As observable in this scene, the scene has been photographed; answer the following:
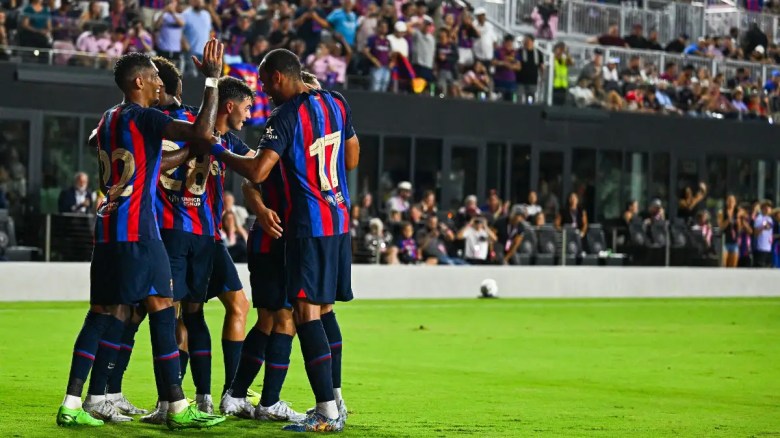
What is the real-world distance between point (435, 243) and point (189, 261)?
16.7 metres

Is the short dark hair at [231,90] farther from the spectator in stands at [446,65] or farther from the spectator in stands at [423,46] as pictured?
the spectator in stands at [446,65]

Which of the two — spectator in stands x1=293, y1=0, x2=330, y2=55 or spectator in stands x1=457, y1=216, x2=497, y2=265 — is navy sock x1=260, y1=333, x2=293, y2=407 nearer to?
spectator in stands x1=457, y1=216, x2=497, y2=265

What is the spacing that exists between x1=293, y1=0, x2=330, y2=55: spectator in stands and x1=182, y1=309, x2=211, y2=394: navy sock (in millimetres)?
18116

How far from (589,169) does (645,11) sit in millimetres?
5959

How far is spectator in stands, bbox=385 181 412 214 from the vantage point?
26812 millimetres

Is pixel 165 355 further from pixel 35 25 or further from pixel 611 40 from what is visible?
pixel 611 40

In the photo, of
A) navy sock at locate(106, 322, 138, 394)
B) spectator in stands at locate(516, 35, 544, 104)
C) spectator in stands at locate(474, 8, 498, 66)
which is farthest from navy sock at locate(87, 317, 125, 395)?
spectator in stands at locate(516, 35, 544, 104)

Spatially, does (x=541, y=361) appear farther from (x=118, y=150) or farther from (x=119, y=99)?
(x=119, y=99)

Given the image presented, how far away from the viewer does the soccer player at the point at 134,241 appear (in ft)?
25.9

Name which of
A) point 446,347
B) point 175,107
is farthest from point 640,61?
point 175,107

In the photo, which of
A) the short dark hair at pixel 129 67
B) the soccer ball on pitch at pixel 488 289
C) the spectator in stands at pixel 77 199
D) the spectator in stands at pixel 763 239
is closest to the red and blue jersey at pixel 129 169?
the short dark hair at pixel 129 67

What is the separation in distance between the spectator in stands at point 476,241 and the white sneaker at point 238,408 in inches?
673

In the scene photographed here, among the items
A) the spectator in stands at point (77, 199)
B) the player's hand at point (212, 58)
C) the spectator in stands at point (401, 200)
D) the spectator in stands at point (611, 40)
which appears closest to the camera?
the player's hand at point (212, 58)

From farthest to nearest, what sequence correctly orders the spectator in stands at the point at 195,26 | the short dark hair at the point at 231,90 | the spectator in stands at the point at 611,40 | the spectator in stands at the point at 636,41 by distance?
1. the spectator in stands at the point at 636,41
2. the spectator in stands at the point at 611,40
3. the spectator in stands at the point at 195,26
4. the short dark hair at the point at 231,90
